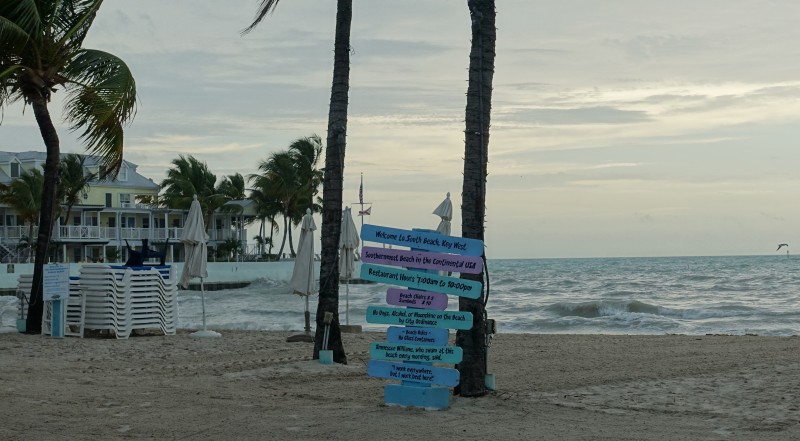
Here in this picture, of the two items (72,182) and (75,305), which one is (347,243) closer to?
(75,305)

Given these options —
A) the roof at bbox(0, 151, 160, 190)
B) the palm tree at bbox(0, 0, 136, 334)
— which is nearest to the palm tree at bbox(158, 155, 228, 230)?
the roof at bbox(0, 151, 160, 190)

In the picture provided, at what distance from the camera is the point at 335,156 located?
12.5 m

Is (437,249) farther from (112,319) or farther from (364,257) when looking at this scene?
(112,319)

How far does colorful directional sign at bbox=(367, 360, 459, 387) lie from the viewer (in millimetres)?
8609

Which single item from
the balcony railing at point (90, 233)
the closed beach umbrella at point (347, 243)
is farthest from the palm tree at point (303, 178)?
the closed beach umbrella at point (347, 243)

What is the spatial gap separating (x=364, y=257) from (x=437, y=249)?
2.20 feet

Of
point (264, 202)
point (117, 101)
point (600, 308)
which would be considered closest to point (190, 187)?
point (264, 202)

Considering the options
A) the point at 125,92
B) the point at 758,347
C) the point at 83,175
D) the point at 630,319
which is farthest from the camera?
the point at 83,175

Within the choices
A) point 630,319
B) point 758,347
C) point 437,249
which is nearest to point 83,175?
point 630,319

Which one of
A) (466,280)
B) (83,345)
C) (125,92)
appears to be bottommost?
(83,345)

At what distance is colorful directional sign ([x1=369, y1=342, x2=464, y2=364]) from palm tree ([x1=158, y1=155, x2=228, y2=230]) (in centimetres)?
5772

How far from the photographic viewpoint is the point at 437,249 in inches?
337

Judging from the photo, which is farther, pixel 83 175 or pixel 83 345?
pixel 83 175

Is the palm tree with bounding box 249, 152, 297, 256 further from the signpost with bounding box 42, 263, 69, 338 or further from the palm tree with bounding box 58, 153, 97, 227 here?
the signpost with bounding box 42, 263, 69, 338
